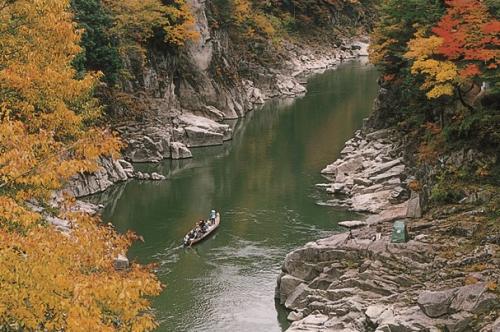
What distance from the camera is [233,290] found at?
2630cm

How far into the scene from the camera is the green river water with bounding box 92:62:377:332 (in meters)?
25.2

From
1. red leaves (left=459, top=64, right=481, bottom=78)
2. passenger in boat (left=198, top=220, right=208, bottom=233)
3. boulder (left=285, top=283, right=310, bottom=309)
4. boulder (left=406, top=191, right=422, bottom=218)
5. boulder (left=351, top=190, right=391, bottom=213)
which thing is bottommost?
→ boulder (left=285, top=283, right=310, bottom=309)

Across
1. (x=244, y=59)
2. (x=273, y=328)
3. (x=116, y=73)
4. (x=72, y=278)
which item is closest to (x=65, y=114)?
(x=72, y=278)

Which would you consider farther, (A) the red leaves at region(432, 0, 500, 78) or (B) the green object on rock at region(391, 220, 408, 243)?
(A) the red leaves at region(432, 0, 500, 78)

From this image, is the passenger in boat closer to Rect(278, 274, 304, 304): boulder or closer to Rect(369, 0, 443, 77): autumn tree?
Rect(278, 274, 304, 304): boulder

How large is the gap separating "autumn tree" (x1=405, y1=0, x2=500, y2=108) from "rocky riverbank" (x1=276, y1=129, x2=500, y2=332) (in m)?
5.74

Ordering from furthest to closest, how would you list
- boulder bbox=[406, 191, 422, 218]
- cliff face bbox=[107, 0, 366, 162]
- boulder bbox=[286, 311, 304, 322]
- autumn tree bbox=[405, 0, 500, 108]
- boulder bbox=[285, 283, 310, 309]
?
cliff face bbox=[107, 0, 366, 162] → boulder bbox=[406, 191, 422, 218] → autumn tree bbox=[405, 0, 500, 108] → boulder bbox=[285, 283, 310, 309] → boulder bbox=[286, 311, 304, 322]

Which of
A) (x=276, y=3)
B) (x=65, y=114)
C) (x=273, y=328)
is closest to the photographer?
(x=65, y=114)

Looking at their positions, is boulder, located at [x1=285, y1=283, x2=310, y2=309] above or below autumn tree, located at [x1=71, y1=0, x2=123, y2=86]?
below

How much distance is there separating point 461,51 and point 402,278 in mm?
11143

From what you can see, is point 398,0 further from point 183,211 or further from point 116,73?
point 116,73

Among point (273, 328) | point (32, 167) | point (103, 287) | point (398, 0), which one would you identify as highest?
point (398, 0)

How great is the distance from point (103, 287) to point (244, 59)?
224 feet

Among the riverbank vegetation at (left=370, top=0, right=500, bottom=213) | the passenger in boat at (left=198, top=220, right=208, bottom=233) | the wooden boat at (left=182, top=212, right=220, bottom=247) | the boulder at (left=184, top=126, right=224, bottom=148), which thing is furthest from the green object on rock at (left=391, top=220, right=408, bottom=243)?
the boulder at (left=184, top=126, right=224, bottom=148)
